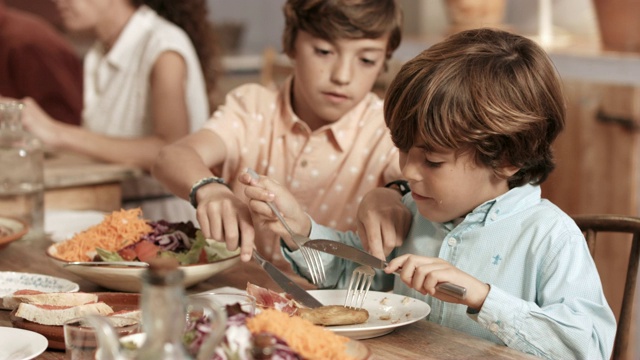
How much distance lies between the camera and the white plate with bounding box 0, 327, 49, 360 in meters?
1.18

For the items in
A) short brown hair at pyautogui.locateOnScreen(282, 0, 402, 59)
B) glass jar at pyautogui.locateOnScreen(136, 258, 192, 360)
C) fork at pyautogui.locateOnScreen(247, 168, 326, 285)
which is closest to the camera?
glass jar at pyautogui.locateOnScreen(136, 258, 192, 360)

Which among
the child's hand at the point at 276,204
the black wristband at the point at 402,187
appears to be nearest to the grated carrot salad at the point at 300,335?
the child's hand at the point at 276,204

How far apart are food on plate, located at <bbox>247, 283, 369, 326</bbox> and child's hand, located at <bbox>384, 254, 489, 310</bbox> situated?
9cm

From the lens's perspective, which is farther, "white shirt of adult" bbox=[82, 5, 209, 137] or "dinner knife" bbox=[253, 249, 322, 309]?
"white shirt of adult" bbox=[82, 5, 209, 137]

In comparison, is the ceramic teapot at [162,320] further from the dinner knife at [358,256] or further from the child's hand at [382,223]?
the child's hand at [382,223]

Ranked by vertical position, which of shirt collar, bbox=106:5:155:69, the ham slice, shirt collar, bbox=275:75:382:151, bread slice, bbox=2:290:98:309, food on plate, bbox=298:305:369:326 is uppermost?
shirt collar, bbox=106:5:155:69

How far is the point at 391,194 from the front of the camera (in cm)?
168

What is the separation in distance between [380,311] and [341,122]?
2.32 ft

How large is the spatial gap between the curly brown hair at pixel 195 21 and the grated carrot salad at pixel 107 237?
1.52 meters

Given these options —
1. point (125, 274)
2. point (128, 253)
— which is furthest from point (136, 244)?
point (125, 274)

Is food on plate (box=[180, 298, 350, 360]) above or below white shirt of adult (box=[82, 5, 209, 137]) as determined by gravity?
below

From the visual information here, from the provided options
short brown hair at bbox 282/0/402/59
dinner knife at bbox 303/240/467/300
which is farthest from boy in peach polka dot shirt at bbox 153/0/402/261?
dinner knife at bbox 303/240/467/300

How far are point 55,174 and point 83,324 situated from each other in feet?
4.45

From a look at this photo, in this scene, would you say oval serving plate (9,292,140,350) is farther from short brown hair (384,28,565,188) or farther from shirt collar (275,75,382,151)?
shirt collar (275,75,382,151)
